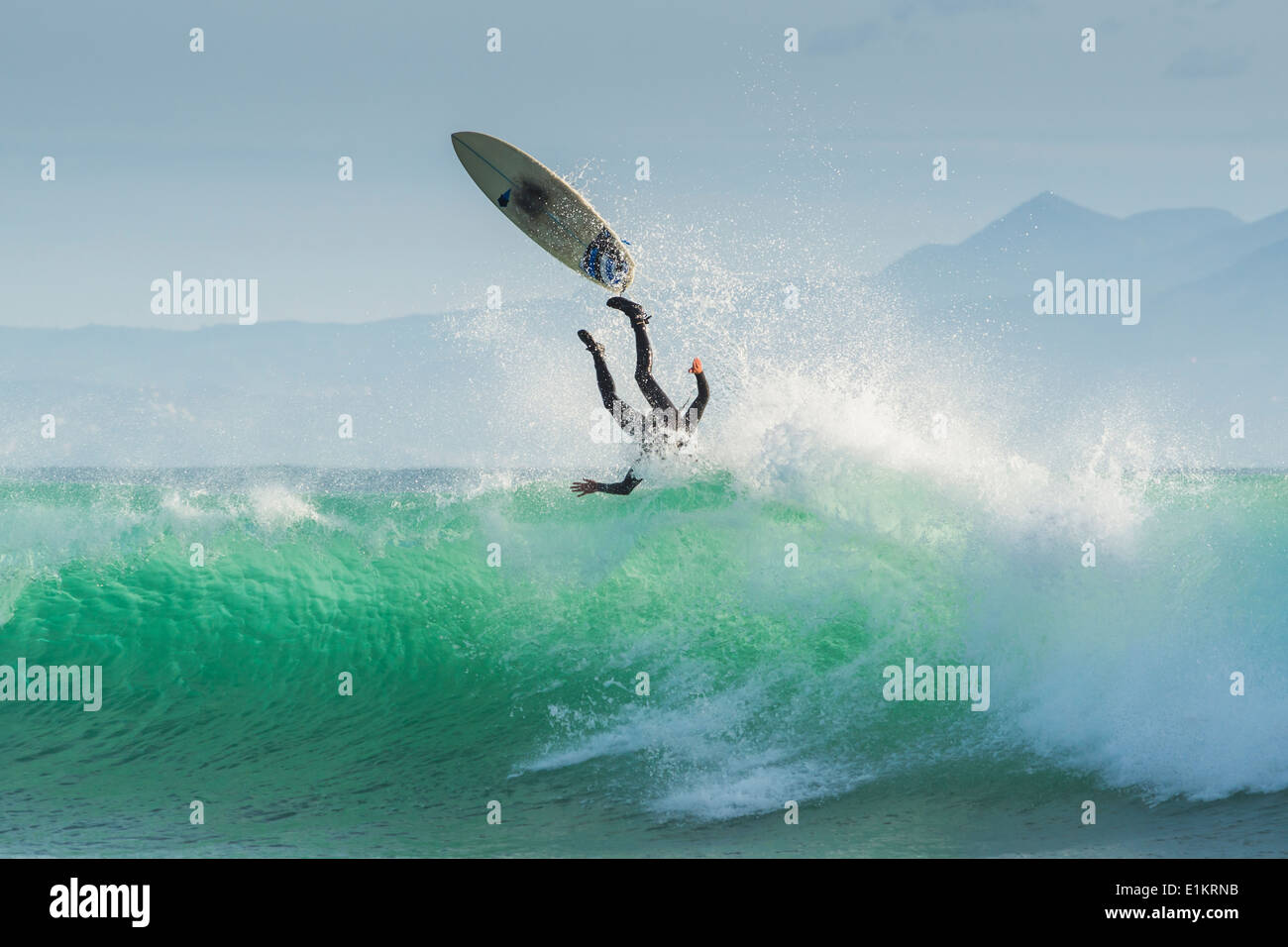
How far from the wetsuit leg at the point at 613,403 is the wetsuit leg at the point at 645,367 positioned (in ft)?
0.70

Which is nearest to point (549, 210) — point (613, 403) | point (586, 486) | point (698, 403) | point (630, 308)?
point (630, 308)

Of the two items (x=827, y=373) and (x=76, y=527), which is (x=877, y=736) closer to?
(x=827, y=373)

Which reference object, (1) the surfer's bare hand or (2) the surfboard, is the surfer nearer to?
(1) the surfer's bare hand

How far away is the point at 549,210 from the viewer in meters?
9.41

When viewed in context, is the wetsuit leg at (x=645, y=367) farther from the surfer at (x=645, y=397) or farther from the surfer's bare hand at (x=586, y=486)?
the surfer's bare hand at (x=586, y=486)

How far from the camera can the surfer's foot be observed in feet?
26.8

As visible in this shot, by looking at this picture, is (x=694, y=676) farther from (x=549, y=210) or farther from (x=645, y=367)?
(x=549, y=210)

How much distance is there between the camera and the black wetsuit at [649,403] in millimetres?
8133

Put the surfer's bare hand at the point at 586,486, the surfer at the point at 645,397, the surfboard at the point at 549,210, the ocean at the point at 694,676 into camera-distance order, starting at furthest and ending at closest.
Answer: the surfboard at the point at 549,210 < the surfer at the point at 645,397 < the surfer's bare hand at the point at 586,486 < the ocean at the point at 694,676

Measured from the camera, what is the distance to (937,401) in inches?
405

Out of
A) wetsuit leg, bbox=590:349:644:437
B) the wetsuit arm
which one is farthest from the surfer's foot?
the wetsuit arm

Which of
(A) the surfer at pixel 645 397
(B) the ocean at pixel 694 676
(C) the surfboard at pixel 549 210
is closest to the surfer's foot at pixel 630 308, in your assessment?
(A) the surfer at pixel 645 397

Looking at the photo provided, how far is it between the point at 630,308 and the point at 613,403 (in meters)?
0.81

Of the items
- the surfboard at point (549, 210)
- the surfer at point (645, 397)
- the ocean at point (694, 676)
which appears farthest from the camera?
the surfboard at point (549, 210)
